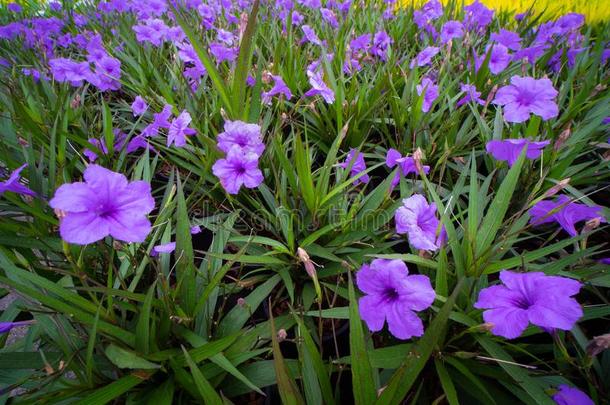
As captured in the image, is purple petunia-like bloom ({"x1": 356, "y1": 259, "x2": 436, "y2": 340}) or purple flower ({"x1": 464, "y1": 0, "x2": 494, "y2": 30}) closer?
purple petunia-like bloom ({"x1": 356, "y1": 259, "x2": 436, "y2": 340})

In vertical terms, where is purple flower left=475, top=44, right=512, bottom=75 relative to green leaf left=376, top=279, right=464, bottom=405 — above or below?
above

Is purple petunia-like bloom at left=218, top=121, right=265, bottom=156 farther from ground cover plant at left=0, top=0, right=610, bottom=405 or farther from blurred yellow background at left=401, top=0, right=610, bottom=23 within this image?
blurred yellow background at left=401, top=0, right=610, bottom=23

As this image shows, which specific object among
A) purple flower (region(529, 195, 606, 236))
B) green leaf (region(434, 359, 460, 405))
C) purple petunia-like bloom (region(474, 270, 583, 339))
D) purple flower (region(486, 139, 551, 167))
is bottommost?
green leaf (region(434, 359, 460, 405))

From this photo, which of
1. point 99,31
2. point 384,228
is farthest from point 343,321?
point 99,31

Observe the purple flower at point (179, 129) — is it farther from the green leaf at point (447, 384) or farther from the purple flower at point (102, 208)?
the green leaf at point (447, 384)

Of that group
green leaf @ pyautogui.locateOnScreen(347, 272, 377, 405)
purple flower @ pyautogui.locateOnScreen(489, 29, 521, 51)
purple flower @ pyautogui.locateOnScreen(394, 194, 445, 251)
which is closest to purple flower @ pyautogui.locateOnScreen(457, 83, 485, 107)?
purple flower @ pyautogui.locateOnScreen(489, 29, 521, 51)

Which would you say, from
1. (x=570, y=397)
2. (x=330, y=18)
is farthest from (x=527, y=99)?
(x=330, y=18)
